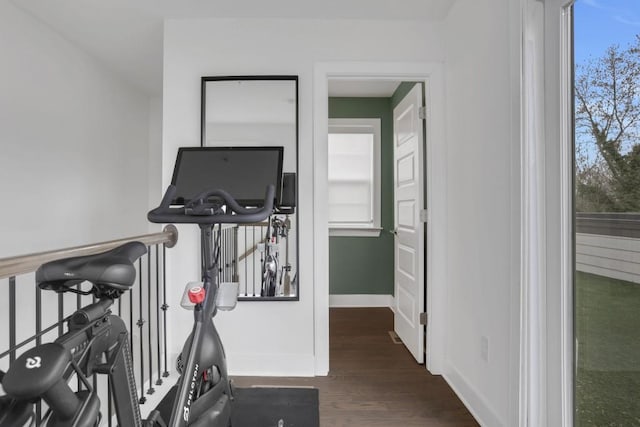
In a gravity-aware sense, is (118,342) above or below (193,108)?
below

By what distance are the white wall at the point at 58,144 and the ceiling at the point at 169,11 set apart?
23 centimetres

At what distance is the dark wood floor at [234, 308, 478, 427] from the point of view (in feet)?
6.57

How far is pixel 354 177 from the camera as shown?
4.37 meters

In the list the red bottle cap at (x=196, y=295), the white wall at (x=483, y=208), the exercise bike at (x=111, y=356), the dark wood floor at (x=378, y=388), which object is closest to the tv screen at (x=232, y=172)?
the exercise bike at (x=111, y=356)

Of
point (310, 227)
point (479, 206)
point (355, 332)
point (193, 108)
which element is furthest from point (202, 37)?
point (355, 332)

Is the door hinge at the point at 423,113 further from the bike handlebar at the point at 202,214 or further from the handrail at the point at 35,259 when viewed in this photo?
the handrail at the point at 35,259

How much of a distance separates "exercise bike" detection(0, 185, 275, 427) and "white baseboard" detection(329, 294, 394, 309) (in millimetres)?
2717

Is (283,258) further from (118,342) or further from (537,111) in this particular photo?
(537,111)

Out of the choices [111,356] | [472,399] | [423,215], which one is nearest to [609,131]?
[423,215]

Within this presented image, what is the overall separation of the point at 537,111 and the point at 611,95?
0.30 meters

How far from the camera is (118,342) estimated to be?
101 cm

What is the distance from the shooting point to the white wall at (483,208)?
1.69m

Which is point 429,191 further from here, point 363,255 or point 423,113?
point 363,255

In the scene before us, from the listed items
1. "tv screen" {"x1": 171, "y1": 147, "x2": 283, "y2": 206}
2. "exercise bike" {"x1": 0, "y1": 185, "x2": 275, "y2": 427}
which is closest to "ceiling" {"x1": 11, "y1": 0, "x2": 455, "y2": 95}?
"tv screen" {"x1": 171, "y1": 147, "x2": 283, "y2": 206}
